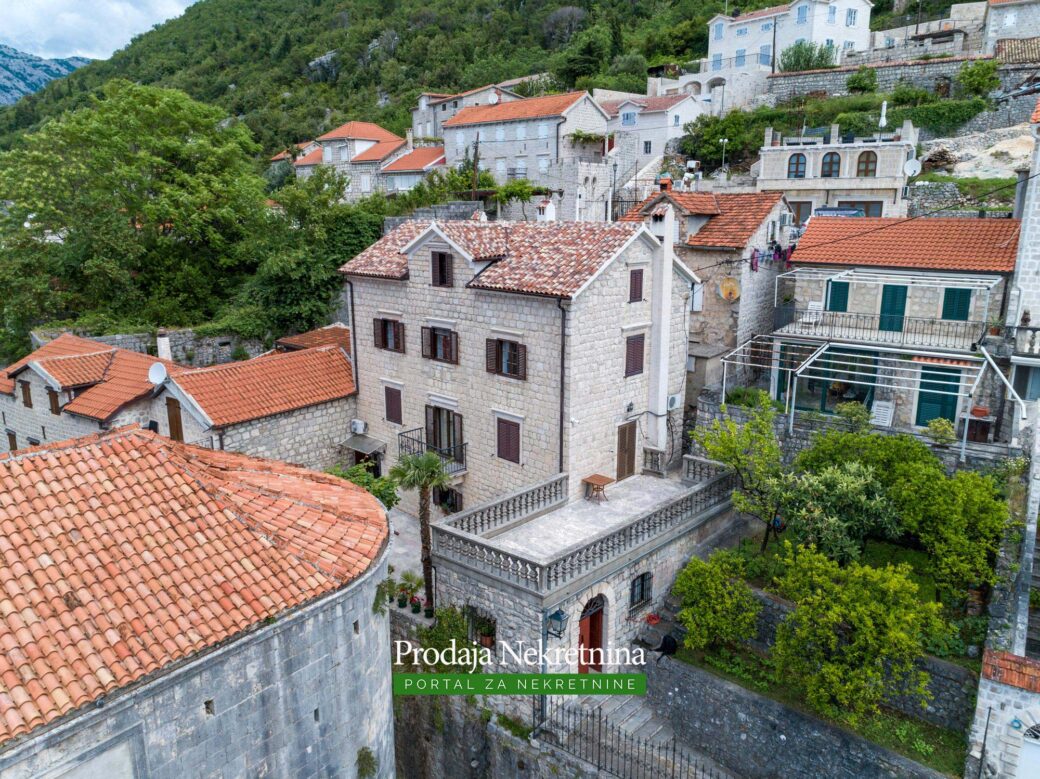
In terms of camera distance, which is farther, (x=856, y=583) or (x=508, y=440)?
(x=508, y=440)

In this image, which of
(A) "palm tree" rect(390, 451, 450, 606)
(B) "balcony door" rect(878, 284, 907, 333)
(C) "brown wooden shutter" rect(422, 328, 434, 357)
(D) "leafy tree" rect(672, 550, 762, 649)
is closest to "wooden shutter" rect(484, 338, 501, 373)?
(C) "brown wooden shutter" rect(422, 328, 434, 357)

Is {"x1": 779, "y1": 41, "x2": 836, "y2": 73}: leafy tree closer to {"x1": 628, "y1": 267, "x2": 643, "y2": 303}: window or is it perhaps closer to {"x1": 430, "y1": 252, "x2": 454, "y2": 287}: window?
{"x1": 628, "y1": 267, "x2": 643, "y2": 303}: window

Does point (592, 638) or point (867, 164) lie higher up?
point (867, 164)

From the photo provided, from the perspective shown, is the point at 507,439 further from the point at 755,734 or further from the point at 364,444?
the point at 755,734

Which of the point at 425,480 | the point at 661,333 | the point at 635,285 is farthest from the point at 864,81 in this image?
the point at 425,480

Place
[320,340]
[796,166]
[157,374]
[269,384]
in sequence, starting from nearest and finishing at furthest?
[157,374], [269,384], [320,340], [796,166]

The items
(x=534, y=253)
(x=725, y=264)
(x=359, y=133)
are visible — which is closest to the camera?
(x=534, y=253)

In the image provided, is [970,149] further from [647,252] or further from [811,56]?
[647,252]
